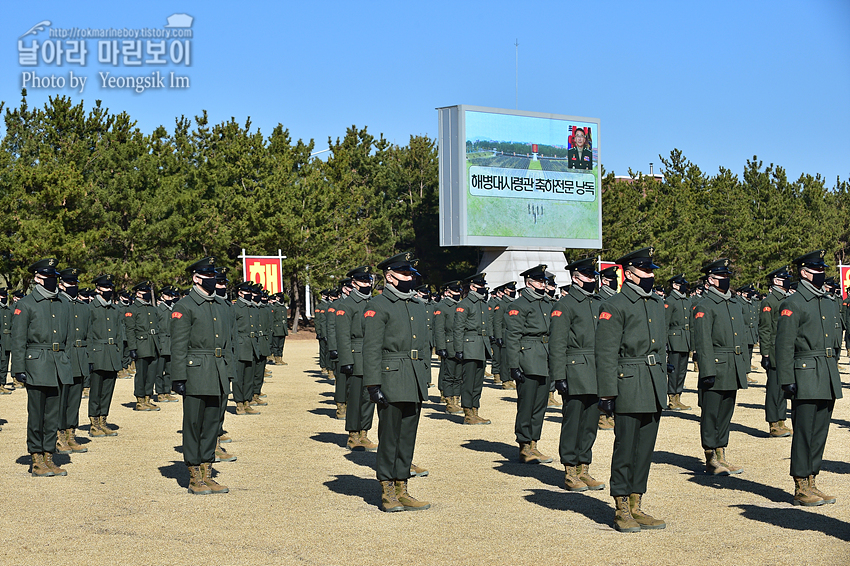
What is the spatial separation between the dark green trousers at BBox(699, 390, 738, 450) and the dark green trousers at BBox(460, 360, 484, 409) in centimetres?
507

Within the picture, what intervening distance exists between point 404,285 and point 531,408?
3.01 meters

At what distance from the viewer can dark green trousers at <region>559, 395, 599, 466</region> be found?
9469 millimetres

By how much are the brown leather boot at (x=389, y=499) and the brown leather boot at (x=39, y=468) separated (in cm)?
420

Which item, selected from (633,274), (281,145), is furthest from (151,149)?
(633,274)

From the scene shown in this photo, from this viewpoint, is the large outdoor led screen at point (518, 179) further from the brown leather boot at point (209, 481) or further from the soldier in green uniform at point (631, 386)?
the soldier in green uniform at point (631, 386)

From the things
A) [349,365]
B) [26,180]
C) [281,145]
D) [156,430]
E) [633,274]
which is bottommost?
[156,430]

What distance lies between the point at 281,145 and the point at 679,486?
49.5 metres

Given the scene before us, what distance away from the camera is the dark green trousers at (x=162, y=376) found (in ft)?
59.7

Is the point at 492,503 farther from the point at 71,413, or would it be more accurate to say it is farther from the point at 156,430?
the point at 156,430

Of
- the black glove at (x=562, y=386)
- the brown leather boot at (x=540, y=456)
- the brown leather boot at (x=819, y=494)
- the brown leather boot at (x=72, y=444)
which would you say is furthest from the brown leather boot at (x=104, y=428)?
the brown leather boot at (x=819, y=494)

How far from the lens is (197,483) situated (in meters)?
9.42

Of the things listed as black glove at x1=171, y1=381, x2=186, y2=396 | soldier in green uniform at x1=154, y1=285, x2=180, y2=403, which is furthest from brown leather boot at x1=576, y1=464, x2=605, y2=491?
soldier in green uniform at x1=154, y1=285, x2=180, y2=403

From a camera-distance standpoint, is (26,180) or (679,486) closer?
(679,486)

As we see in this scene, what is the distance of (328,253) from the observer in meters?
51.3
